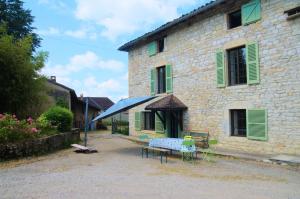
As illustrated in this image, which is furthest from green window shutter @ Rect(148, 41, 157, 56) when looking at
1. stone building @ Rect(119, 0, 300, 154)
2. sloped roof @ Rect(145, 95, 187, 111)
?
sloped roof @ Rect(145, 95, 187, 111)

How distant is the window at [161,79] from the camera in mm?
16062

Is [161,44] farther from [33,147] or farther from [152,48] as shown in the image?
[33,147]

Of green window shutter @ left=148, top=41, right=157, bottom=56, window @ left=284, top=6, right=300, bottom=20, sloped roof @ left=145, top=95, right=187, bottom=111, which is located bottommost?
sloped roof @ left=145, top=95, right=187, bottom=111

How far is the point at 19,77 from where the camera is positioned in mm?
13586

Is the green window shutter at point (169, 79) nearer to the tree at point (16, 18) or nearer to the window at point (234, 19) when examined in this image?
the window at point (234, 19)

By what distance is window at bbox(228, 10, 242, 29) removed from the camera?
11.8 meters

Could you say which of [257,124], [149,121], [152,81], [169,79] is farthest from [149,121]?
[257,124]

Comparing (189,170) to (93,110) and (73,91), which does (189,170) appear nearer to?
(73,91)

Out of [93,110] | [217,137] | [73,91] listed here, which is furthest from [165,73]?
[93,110]

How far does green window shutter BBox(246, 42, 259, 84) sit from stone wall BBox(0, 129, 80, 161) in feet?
26.4

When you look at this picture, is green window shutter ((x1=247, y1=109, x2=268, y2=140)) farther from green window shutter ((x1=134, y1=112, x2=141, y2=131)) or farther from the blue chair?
green window shutter ((x1=134, y1=112, x2=141, y2=131))

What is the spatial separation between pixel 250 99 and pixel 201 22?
14.2 feet

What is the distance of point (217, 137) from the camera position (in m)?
12.3

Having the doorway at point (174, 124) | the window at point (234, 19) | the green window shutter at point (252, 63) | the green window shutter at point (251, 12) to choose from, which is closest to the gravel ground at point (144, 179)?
the green window shutter at point (252, 63)
